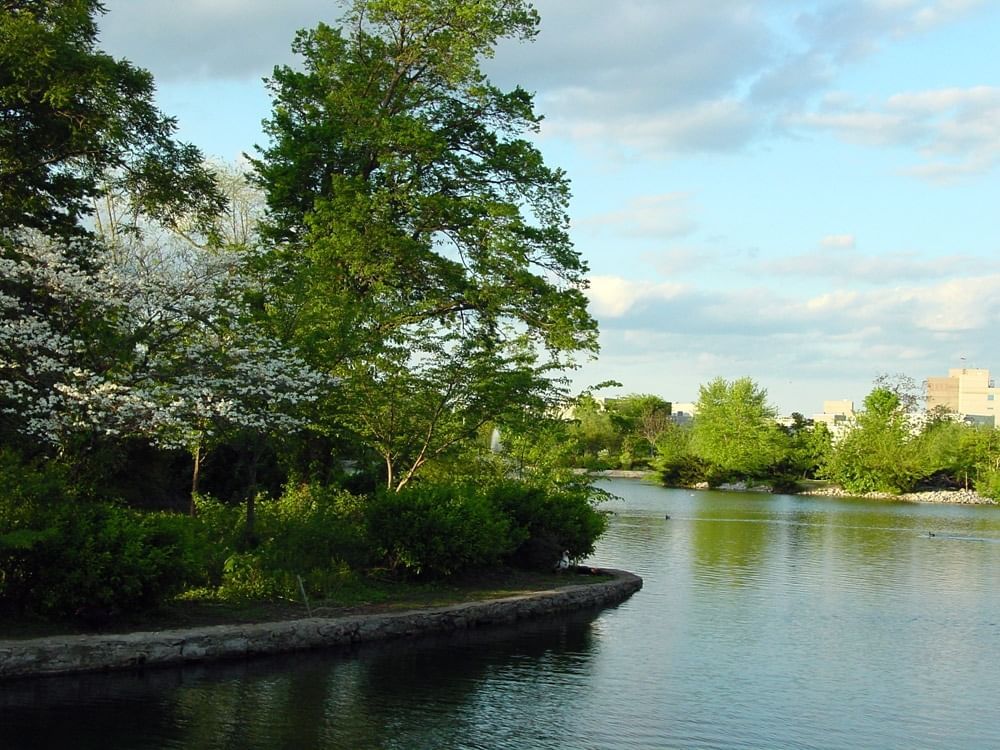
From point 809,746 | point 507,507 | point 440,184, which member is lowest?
point 809,746

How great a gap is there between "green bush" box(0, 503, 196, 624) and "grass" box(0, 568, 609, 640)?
0.25m

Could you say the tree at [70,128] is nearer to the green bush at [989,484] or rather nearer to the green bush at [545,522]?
the green bush at [545,522]

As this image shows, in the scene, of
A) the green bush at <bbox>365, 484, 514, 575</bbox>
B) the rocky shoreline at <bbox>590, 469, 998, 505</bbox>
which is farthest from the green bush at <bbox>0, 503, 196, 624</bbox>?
the rocky shoreline at <bbox>590, 469, 998, 505</bbox>

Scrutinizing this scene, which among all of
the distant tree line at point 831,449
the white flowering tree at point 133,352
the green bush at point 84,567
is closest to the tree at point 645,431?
the distant tree line at point 831,449

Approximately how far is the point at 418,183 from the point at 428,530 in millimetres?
11644

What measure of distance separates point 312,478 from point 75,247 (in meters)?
9.79

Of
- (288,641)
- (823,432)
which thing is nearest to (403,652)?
(288,641)

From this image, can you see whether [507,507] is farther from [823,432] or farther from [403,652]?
[823,432]

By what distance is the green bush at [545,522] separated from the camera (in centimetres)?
2212

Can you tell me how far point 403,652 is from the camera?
15453 millimetres

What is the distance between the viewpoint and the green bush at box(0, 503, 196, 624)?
526 inches

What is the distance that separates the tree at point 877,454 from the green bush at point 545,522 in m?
65.1

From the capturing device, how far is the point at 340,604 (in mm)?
16781

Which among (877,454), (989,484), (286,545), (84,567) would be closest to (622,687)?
(84,567)
